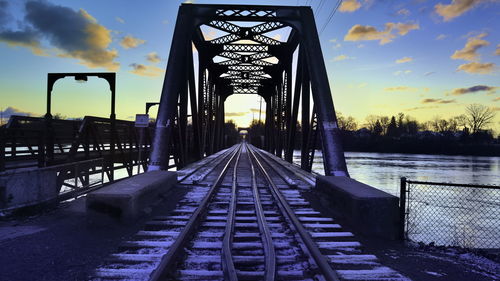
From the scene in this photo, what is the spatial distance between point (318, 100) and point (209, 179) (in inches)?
181

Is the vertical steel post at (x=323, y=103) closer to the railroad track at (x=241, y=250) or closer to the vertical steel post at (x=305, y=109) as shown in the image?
the vertical steel post at (x=305, y=109)

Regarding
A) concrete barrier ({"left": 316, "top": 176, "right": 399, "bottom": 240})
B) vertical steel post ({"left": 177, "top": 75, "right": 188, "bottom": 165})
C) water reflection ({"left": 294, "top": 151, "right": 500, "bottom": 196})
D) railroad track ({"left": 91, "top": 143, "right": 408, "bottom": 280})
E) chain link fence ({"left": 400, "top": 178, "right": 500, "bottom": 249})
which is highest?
vertical steel post ({"left": 177, "top": 75, "right": 188, "bottom": 165})

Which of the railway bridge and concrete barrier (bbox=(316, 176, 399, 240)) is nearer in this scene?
the railway bridge

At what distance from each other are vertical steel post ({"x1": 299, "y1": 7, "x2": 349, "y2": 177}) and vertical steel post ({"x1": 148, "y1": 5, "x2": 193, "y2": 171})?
4.98 meters

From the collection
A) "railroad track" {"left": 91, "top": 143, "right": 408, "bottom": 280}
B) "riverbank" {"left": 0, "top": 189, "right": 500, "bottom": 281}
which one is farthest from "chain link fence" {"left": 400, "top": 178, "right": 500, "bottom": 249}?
"railroad track" {"left": 91, "top": 143, "right": 408, "bottom": 280}

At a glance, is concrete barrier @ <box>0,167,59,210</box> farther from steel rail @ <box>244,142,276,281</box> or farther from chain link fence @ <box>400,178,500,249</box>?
chain link fence @ <box>400,178,500,249</box>

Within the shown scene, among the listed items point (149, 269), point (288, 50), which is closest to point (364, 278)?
point (149, 269)

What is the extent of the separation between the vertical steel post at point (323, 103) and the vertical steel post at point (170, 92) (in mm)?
4982

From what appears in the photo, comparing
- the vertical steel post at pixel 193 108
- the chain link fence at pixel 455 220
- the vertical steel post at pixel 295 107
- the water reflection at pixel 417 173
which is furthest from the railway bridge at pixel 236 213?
the water reflection at pixel 417 173

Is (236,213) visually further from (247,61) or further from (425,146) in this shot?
(425,146)

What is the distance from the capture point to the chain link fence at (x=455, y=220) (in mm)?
12258

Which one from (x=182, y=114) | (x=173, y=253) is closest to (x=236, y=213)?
(x=173, y=253)

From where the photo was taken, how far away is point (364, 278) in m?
3.85

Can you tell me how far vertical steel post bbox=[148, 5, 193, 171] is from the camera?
35.0 feet
